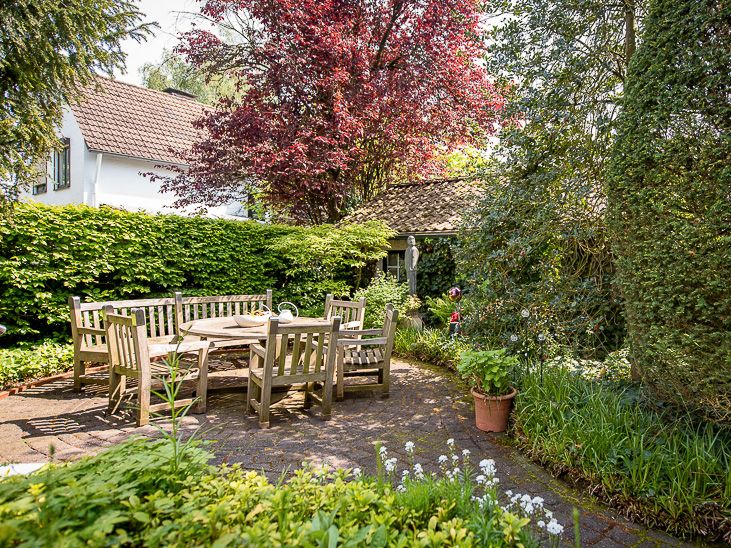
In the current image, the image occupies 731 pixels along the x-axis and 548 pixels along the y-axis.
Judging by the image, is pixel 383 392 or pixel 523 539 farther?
pixel 383 392

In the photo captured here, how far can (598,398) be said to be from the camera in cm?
382

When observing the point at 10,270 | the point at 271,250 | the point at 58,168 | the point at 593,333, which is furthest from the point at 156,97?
the point at 593,333

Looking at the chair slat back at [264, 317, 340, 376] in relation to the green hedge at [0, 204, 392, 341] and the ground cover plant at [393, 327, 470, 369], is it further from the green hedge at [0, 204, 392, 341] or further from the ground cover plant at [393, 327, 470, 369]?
the green hedge at [0, 204, 392, 341]

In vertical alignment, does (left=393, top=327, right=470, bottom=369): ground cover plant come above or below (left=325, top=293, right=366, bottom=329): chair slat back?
below

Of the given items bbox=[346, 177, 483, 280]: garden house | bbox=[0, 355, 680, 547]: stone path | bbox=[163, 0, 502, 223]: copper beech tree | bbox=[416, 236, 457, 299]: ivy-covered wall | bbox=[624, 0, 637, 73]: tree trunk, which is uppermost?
bbox=[163, 0, 502, 223]: copper beech tree

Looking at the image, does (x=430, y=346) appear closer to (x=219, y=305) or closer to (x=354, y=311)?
(x=354, y=311)

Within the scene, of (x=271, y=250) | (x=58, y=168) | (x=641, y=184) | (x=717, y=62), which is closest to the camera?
(x=717, y=62)

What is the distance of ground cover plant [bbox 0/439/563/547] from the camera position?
1.32 meters

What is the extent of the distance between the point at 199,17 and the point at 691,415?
14.5 metres

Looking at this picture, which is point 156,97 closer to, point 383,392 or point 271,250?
point 271,250

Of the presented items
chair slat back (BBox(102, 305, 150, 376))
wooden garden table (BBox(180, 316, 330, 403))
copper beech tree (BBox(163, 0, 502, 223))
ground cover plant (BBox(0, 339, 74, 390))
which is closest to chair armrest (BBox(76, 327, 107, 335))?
chair slat back (BBox(102, 305, 150, 376))

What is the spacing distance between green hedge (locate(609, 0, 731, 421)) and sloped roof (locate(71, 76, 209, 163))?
1191cm

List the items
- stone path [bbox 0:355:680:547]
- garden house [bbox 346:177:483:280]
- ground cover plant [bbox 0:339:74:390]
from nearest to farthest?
stone path [bbox 0:355:680:547] < ground cover plant [bbox 0:339:74:390] < garden house [bbox 346:177:483:280]

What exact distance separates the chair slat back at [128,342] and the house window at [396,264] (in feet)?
23.6
